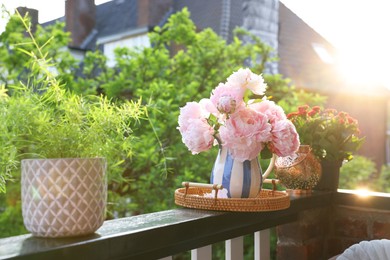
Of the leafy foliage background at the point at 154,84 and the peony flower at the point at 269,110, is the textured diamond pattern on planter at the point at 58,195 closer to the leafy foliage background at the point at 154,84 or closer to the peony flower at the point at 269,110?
the peony flower at the point at 269,110

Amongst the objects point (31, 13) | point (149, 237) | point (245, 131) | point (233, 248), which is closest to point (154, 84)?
point (31, 13)

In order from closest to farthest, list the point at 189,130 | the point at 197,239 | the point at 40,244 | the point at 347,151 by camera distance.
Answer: the point at 40,244, the point at 197,239, the point at 189,130, the point at 347,151

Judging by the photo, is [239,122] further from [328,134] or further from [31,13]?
[31,13]

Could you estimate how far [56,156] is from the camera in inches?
39.8

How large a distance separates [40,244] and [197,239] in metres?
0.42

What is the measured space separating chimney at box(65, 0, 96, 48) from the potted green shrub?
9108mm

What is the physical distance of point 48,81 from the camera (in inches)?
42.0

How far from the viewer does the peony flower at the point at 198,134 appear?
4.52ft

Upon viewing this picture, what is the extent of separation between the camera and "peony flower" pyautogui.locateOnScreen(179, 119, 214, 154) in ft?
4.52

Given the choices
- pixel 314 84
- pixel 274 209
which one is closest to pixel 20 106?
pixel 274 209

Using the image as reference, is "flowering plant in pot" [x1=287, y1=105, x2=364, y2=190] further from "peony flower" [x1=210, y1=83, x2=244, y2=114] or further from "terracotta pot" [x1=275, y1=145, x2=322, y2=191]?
"peony flower" [x1=210, y1=83, x2=244, y2=114]

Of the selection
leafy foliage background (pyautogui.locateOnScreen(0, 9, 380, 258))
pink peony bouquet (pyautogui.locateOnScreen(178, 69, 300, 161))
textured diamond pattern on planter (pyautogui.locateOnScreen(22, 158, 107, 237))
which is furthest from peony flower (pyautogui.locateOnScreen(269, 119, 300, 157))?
leafy foliage background (pyautogui.locateOnScreen(0, 9, 380, 258))

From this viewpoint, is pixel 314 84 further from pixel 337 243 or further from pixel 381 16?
pixel 337 243

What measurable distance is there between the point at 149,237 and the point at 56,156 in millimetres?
243
